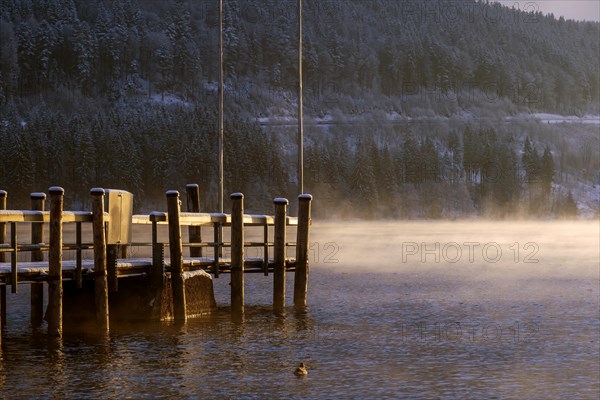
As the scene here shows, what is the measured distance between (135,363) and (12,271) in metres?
2.87

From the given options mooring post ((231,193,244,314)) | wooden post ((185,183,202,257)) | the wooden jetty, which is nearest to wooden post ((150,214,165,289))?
the wooden jetty

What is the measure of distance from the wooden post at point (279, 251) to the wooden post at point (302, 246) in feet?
2.07

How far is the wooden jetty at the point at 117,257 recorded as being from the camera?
21594 millimetres

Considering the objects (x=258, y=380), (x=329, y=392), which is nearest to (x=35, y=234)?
(x=258, y=380)

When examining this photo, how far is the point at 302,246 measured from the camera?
29.2 metres

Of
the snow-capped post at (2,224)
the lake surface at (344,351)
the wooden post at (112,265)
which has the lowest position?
the lake surface at (344,351)

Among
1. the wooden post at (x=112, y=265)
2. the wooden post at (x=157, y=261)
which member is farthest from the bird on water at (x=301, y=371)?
the wooden post at (x=157, y=261)

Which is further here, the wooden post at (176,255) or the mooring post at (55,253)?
the wooden post at (176,255)

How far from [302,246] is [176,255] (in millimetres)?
5114

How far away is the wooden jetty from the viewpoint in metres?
21.6

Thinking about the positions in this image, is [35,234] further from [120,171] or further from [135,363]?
[120,171]

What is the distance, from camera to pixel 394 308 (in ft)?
108

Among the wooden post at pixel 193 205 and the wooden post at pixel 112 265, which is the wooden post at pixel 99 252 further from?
the wooden post at pixel 193 205

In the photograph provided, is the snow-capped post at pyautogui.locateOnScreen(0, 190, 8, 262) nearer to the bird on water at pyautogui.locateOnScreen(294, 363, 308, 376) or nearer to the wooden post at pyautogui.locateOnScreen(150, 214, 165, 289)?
the wooden post at pyautogui.locateOnScreen(150, 214, 165, 289)
